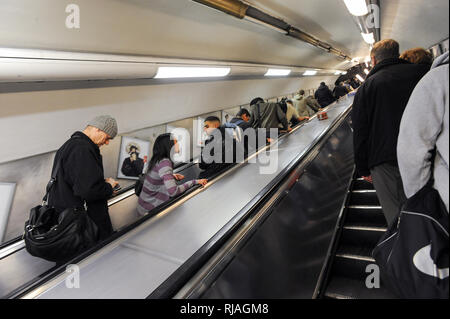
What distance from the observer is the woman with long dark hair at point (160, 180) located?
275cm

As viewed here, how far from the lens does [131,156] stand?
5.70m

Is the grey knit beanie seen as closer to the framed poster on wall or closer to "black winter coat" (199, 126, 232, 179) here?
"black winter coat" (199, 126, 232, 179)

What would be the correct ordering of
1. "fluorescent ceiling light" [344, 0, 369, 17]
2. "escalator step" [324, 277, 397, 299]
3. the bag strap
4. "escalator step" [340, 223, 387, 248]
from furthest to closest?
"fluorescent ceiling light" [344, 0, 369, 17]
"escalator step" [340, 223, 387, 248]
"escalator step" [324, 277, 397, 299]
the bag strap

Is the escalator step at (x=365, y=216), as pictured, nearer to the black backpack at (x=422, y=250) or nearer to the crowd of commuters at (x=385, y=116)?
the crowd of commuters at (x=385, y=116)

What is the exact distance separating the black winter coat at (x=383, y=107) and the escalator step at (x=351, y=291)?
2.89 feet

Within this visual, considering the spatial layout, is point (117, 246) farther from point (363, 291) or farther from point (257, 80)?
point (257, 80)

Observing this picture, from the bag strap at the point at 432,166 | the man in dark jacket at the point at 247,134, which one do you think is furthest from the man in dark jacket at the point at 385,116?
the man in dark jacket at the point at 247,134

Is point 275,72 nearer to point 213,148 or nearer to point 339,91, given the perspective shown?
point 339,91

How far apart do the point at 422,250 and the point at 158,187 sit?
241 cm

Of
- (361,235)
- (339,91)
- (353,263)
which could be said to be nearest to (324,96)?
(339,91)

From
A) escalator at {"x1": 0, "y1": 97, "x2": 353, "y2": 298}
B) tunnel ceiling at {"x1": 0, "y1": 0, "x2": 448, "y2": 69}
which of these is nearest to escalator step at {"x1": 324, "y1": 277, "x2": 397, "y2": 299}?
escalator at {"x1": 0, "y1": 97, "x2": 353, "y2": 298}

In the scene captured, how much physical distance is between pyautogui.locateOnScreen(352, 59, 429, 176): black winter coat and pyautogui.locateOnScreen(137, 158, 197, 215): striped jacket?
1780 millimetres

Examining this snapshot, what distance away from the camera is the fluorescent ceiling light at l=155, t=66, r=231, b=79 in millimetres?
4352

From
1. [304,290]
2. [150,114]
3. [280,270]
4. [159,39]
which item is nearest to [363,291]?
[304,290]
